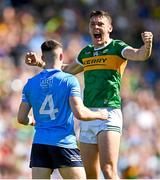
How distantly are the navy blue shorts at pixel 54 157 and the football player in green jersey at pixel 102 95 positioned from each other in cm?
71

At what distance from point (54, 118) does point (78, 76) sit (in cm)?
834

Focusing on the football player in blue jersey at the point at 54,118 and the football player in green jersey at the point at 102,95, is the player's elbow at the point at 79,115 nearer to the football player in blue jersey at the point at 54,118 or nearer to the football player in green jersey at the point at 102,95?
the football player in blue jersey at the point at 54,118

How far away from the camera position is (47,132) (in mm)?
9781

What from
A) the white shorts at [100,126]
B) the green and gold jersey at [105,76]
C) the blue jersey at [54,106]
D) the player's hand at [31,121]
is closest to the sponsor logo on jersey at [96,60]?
the green and gold jersey at [105,76]

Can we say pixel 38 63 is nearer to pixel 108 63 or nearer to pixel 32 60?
pixel 32 60

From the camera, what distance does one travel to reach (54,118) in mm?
9727

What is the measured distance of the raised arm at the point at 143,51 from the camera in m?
10.0

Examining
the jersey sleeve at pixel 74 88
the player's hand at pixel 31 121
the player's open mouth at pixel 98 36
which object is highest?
the player's open mouth at pixel 98 36

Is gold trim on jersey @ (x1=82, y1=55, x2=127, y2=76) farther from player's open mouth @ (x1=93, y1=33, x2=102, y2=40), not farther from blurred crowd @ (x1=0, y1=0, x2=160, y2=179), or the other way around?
blurred crowd @ (x1=0, y1=0, x2=160, y2=179)

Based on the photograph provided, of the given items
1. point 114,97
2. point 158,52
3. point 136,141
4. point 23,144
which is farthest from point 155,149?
point 114,97

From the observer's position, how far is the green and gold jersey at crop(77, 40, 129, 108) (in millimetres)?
10562

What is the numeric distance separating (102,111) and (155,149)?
26.8 feet

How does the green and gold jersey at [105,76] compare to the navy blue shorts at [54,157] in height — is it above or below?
above

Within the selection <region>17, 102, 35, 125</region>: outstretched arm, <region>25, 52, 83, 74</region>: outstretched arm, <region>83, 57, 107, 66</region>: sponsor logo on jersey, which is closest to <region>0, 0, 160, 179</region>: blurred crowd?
<region>25, 52, 83, 74</region>: outstretched arm
